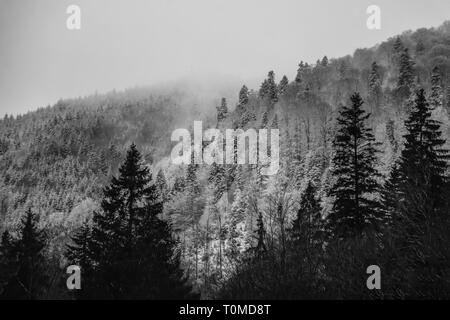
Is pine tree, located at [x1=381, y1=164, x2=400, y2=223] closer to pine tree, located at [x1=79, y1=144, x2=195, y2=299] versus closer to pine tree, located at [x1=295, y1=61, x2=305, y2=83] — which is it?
pine tree, located at [x1=79, y1=144, x2=195, y2=299]

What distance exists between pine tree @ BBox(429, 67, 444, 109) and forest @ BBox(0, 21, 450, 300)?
0.94 feet

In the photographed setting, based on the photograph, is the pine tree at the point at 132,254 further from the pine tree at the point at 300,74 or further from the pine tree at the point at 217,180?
the pine tree at the point at 300,74

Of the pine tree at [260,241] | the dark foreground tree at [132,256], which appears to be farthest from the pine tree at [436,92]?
the dark foreground tree at [132,256]

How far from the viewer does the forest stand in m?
13.8

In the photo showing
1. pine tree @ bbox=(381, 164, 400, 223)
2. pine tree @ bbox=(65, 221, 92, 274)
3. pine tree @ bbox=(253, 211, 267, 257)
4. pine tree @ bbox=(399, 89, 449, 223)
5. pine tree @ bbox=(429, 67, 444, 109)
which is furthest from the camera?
pine tree @ bbox=(429, 67, 444, 109)

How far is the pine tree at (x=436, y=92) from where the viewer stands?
223 feet

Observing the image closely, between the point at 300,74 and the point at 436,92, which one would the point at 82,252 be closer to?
the point at 436,92

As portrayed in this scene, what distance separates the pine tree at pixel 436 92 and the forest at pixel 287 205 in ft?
0.94

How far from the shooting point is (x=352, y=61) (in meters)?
106

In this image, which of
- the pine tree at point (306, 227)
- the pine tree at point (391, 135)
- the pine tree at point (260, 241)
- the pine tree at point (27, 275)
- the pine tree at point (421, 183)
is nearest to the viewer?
the pine tree at point (306, 227)

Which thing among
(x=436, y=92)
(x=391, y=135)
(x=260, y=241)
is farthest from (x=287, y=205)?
(x=436, y=92)

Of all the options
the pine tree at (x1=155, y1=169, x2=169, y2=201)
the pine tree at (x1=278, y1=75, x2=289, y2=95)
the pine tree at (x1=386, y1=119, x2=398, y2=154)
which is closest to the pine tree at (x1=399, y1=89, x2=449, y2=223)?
the pine tree at (x1=386, y1=119, x2=398, y2=154)

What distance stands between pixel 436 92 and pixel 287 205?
65.8m
